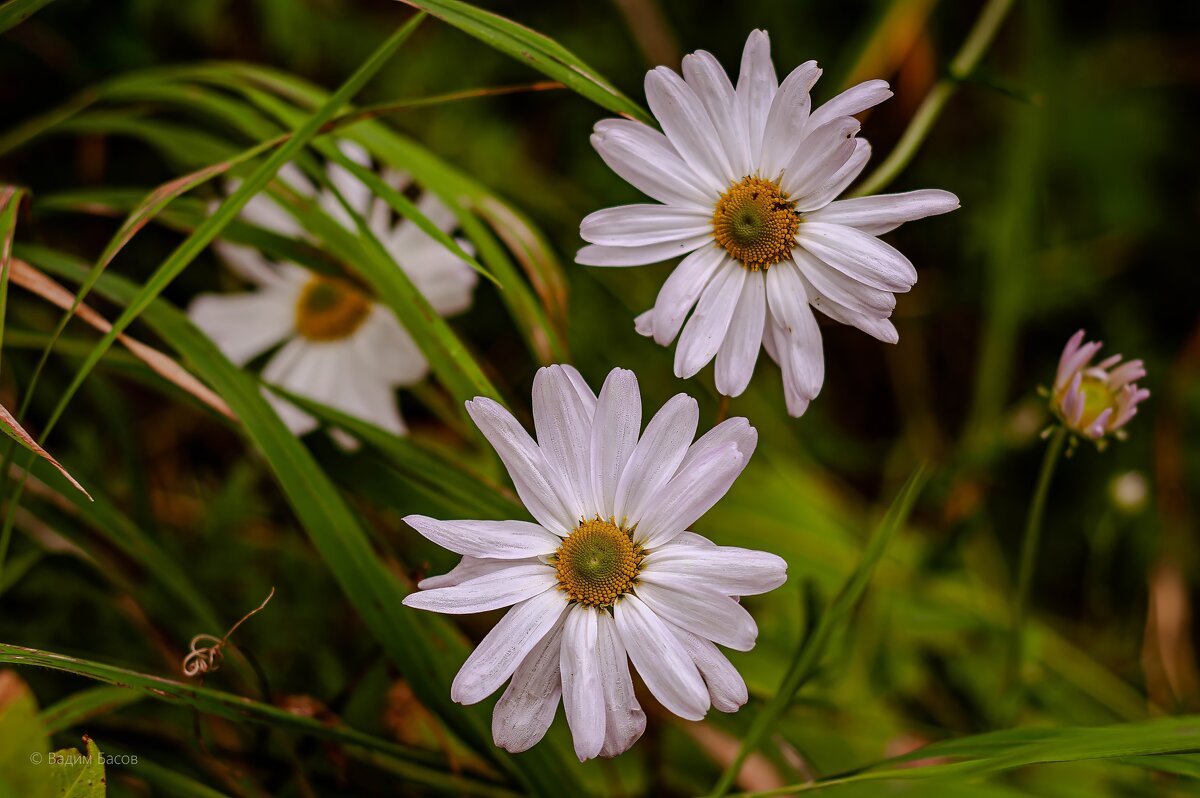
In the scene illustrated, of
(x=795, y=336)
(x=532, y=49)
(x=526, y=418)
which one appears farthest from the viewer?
(x=526, y=418)

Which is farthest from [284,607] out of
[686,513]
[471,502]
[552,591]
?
[686,513]

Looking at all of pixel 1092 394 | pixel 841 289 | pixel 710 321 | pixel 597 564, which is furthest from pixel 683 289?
pixel 1092 394

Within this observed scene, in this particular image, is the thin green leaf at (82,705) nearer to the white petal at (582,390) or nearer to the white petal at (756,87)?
the white petal at (582,390)

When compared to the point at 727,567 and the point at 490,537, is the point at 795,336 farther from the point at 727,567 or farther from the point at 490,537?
the point at 490,537

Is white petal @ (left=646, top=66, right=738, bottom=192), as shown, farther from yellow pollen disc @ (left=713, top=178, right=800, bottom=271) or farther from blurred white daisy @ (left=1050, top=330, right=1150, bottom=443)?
blurred white daisy @ (left=1050, top=330, right=1150, bottom=443)

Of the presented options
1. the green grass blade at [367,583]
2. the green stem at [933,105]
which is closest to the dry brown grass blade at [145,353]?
the green grass blade at [367,583]

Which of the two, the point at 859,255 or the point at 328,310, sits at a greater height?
the point at 328,310

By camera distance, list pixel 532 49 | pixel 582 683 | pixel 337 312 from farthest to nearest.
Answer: pixel 337 312 < pixel 532 49 < pixel 582 683

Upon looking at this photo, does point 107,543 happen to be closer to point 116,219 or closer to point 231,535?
point 231,535
